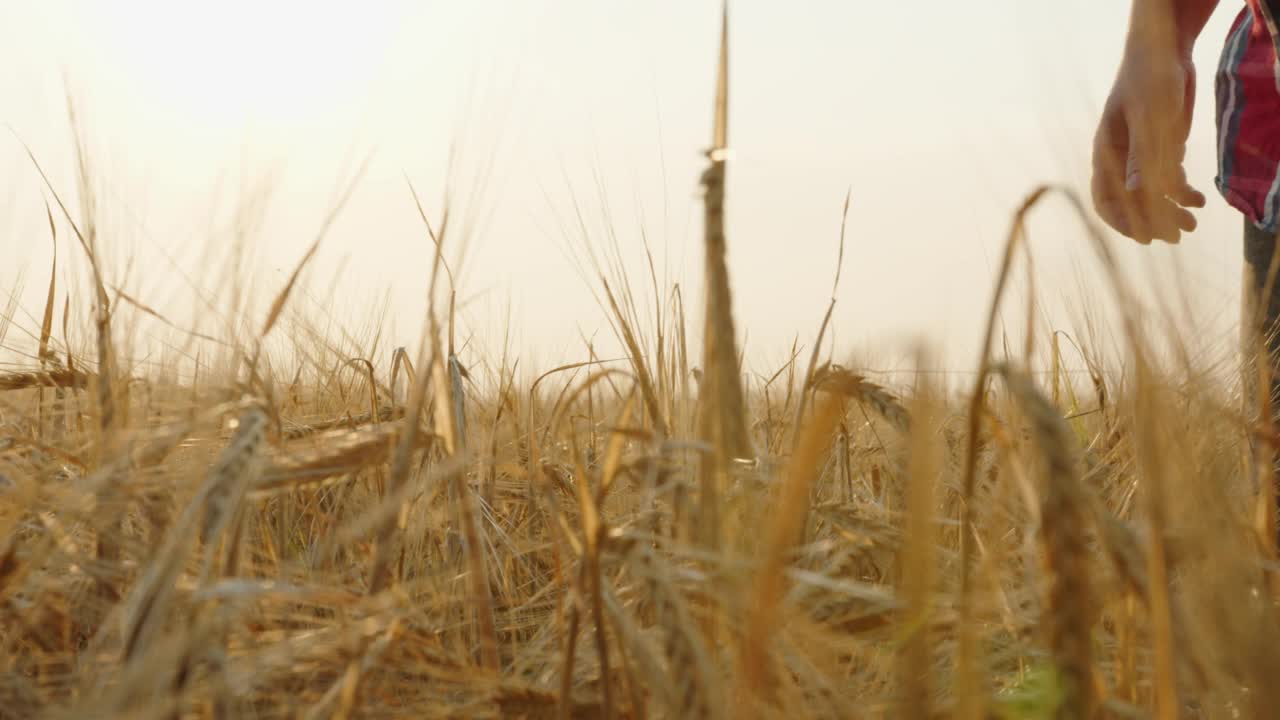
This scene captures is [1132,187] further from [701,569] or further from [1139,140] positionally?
[701,569]

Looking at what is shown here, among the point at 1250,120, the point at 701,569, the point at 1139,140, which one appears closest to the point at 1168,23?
the point at 1139,140

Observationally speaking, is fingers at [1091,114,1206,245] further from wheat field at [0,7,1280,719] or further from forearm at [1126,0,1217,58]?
wheat field at [0,7,1280,719]

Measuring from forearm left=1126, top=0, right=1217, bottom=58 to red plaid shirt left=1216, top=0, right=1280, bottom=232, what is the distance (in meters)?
0.05

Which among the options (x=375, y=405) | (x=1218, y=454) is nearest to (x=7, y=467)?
(x=375, y=405)

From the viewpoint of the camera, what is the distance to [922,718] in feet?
0.95

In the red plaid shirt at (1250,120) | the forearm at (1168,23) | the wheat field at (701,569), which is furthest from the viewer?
the red plaid shirt at (1250,120)

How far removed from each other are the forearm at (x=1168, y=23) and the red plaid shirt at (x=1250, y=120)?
46mm

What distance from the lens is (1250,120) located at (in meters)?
1.08

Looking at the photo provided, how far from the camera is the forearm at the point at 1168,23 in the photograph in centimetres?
91

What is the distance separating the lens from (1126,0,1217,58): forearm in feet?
2.99

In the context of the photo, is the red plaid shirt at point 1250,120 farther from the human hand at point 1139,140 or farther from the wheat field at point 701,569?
the wheat field at point 701,569

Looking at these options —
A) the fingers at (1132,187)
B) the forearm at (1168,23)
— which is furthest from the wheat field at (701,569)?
the forearm at (1168,23)

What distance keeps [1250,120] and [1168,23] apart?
264 mm

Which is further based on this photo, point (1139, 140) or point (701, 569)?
point (1139, 140)
